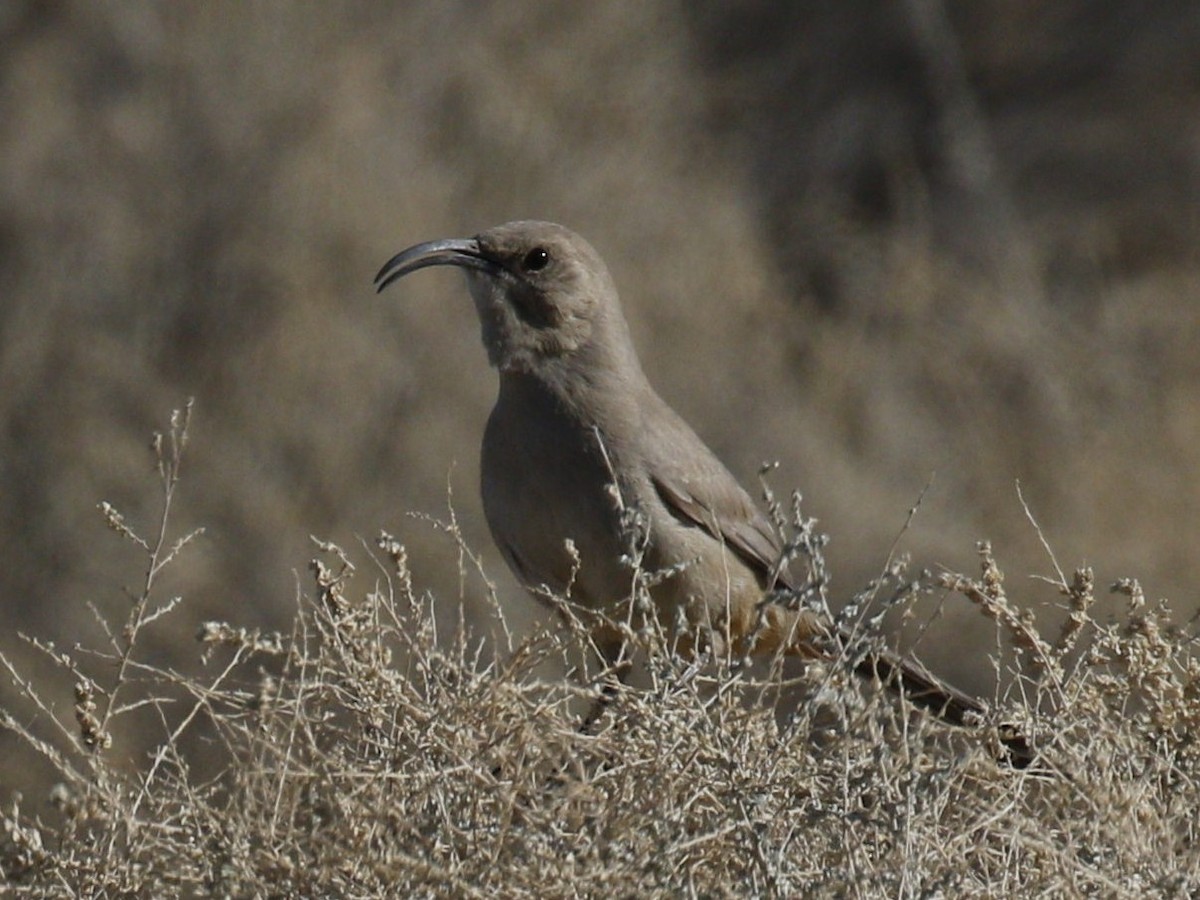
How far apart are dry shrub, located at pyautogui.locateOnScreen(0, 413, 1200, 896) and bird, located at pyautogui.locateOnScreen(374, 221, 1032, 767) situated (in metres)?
1.13

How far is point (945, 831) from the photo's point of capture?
7.82 feet

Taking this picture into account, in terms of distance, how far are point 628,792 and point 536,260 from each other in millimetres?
2100

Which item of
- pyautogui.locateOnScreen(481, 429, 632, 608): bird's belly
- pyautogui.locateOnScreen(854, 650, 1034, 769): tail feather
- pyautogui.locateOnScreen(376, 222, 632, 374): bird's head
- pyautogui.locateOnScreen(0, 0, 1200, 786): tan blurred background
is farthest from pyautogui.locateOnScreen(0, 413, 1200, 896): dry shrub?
pyautogui.locateOnScreen(0, 0, 1200, 786): tan blurred background

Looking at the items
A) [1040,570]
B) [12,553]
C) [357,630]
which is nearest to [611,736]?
[357,630]

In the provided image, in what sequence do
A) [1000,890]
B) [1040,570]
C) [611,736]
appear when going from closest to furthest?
[1000,890] → [611,736] → [1040,570]

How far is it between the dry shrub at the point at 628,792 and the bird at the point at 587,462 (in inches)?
44.6

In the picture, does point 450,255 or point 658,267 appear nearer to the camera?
point 450,255

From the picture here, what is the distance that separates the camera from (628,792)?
93.2 inches

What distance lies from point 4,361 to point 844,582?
3.10 metres

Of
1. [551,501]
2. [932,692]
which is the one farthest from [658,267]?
[932,692]

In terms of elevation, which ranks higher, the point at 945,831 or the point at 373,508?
the point at 945,831

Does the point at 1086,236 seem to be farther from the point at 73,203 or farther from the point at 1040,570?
the point at 73,203

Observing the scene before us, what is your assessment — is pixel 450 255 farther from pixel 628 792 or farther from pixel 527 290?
pixel 628 792

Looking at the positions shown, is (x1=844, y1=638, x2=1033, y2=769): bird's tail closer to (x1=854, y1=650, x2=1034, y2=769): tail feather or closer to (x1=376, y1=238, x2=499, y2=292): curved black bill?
(x1=854, y1=650, x2=1034, y2=769): tail feather
